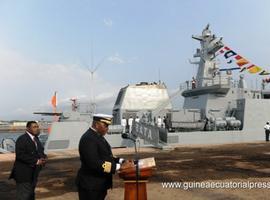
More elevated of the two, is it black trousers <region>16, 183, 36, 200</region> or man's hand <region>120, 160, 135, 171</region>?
man's hand <region>120, 160, 135, 171</region>

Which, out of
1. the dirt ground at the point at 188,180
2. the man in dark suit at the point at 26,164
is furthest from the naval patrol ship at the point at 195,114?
the man in dark suit at the point at 26,164

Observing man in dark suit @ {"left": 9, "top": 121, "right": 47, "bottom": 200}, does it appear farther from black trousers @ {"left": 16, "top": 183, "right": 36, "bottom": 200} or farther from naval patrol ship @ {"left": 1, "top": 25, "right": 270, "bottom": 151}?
naval patrol ship @ {"left": 1, "top": 25, "right": 270, "bottom": 151}

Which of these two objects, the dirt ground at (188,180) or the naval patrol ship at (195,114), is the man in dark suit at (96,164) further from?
the naval patrol ship at (195,114)

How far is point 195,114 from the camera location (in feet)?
75.8

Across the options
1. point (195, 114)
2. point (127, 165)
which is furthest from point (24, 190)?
point (195, 114)

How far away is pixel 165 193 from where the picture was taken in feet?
23.1

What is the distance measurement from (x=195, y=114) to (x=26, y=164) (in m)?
18.4

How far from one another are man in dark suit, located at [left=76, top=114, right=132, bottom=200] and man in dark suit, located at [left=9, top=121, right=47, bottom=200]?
4.68 ft

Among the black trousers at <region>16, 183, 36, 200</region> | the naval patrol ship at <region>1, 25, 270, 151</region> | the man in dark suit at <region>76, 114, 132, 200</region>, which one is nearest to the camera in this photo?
the man in dark suit at <region>76, 114, 132, 200</region>

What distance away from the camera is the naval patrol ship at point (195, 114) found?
2016cm

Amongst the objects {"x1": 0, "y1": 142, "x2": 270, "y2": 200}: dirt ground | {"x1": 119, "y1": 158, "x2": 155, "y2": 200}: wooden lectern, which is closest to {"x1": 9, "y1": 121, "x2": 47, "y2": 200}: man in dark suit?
{"x1": 0, "y1": 142, "x2": 270, "y2": 200}: dirt ground

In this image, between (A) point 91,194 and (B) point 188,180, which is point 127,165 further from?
(B) point 188,180

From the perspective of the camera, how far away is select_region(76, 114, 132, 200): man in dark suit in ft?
13.1

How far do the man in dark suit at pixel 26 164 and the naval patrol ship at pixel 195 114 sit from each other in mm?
13388
